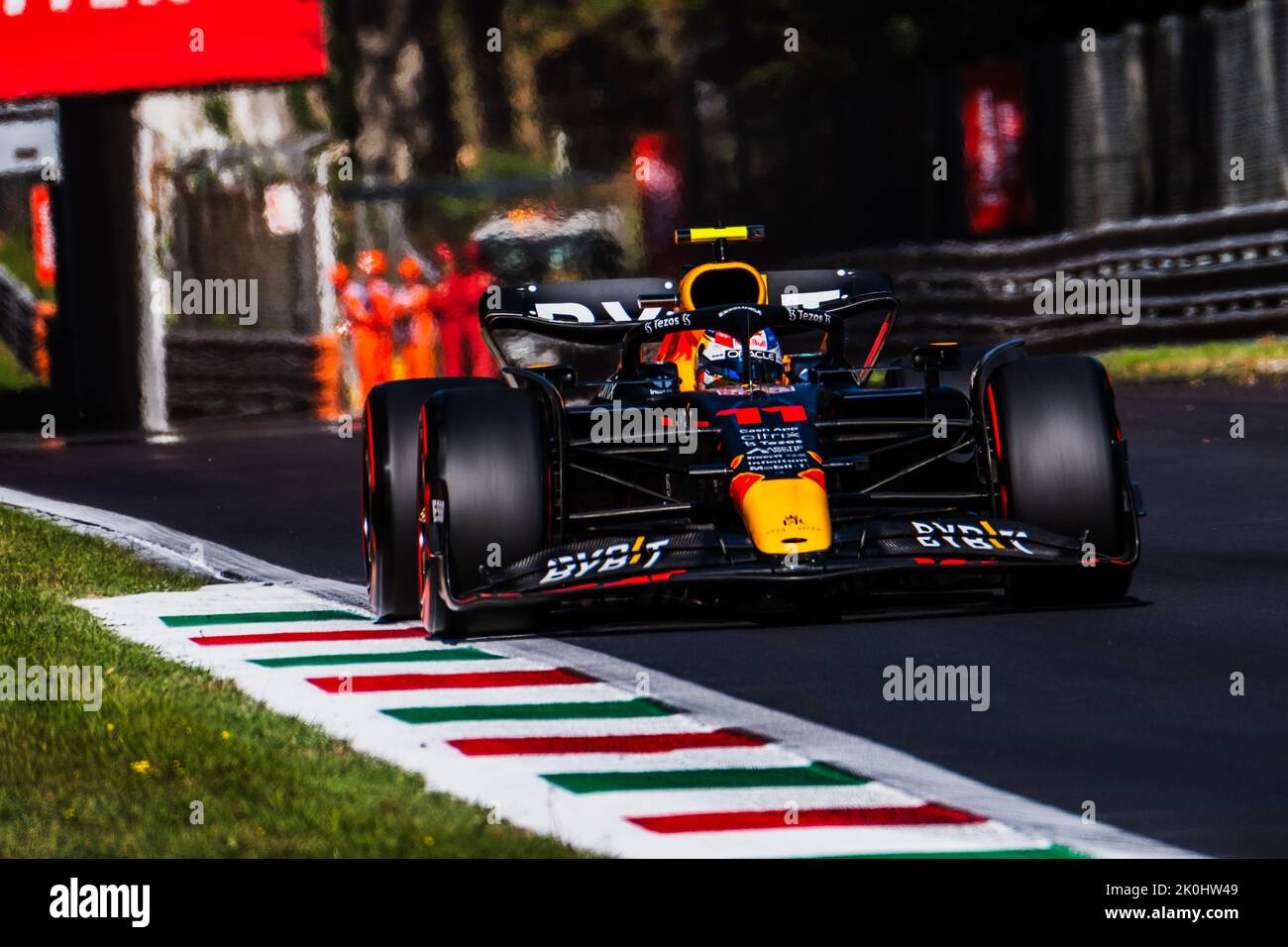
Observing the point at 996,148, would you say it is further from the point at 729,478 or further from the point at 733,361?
the point at 729,478

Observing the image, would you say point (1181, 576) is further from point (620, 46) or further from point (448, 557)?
point (620, 46)

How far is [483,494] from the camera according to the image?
31.7ft

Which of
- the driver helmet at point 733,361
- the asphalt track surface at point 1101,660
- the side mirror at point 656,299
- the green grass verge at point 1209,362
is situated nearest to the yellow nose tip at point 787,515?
the asphalt track surface at point 1101,660

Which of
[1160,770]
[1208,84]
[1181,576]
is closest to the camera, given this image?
[1160,770]

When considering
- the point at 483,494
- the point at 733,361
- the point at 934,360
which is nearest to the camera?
the point at 483,494

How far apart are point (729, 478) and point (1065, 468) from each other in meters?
1.21

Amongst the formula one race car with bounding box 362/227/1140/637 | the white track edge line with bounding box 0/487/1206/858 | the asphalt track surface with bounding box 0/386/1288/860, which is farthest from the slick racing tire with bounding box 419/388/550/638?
the asphalt track surface with bounding box 0/386/1288/860

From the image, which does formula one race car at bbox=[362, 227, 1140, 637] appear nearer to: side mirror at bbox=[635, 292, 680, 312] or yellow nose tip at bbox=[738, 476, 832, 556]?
yellow nose tip at bbox=[738, 476, 832, 556]

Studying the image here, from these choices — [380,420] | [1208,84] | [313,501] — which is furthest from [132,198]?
[380,420]

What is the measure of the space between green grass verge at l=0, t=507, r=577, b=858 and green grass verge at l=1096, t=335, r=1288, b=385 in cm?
1294

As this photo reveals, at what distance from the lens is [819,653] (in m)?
9.22

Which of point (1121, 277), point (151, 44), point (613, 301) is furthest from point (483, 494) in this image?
point (151, 44)

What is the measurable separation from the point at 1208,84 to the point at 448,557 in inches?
612
